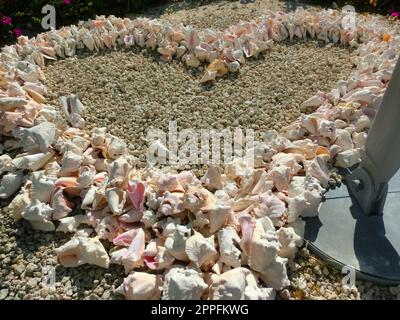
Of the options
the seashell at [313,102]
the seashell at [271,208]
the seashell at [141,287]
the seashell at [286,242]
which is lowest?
the seashell at [141,287]

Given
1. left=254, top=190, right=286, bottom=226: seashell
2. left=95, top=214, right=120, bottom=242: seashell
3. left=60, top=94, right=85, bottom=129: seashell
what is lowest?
left=95, top=214, right=120, bottom=242: seashell

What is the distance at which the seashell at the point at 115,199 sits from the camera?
2.49 meters

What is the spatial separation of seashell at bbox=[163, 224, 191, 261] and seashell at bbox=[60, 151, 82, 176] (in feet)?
2.95

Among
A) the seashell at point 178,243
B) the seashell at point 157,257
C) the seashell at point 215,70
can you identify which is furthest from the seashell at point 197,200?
the seashell at point 215,70

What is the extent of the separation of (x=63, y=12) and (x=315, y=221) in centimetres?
443

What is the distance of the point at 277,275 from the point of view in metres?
2.15

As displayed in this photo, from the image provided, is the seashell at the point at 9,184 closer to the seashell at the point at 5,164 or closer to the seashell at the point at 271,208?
the seashell at the point at 5,164

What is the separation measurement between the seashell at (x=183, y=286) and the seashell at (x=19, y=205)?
1.08m

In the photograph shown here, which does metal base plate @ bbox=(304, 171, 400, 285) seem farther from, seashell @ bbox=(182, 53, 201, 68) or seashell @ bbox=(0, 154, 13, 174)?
seashell @ bbox=(0, 154, 13, 174)

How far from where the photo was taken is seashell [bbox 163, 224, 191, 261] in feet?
7.20

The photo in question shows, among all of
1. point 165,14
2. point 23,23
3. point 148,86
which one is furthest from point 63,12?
point 148,86

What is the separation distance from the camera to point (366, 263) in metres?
2.32

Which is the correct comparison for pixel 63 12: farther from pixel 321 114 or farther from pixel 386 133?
pixel 386 133

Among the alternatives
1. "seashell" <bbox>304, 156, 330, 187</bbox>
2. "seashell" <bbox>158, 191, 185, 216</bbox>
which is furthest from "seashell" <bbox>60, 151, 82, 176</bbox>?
"seashell" <bbox>304, 156, 330, 187</bbox>
